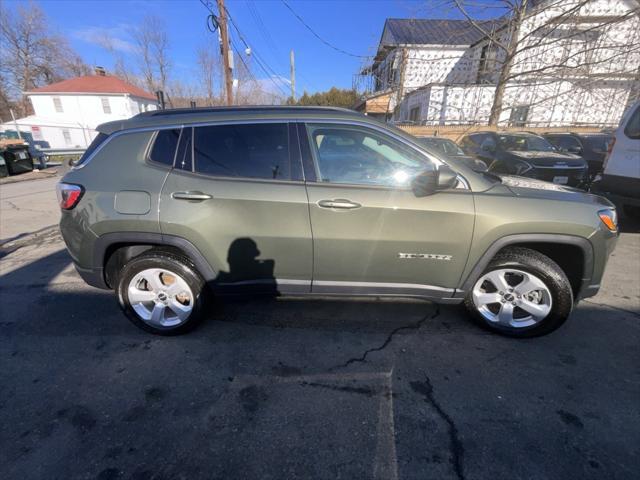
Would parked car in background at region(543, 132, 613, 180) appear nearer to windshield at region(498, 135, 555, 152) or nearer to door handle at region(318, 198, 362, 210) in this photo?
windshield at region(498, 135, 555, 152)

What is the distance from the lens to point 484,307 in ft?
8.77

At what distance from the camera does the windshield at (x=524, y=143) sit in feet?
27.0

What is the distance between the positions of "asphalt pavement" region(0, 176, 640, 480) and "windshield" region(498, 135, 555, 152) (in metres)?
6.39

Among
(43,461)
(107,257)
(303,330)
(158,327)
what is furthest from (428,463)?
(107,257)

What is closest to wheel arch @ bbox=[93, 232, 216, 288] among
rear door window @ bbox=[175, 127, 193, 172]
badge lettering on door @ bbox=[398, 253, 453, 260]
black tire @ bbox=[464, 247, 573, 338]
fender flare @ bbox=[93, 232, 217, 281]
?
fender flare @ bbox=[93, 232, 217, 281]

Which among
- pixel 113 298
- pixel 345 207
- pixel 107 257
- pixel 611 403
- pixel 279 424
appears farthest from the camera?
Answer: pixel 113 298

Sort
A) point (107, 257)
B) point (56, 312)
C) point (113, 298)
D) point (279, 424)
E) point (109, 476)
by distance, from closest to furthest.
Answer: point (109, 476), point (279, 424), point (107, 257), point (56, 312), point (113, 298)

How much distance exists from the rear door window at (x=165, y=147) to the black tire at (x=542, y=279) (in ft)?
8.94

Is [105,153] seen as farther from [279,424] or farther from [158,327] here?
[279,424]

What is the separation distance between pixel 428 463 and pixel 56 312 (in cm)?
364

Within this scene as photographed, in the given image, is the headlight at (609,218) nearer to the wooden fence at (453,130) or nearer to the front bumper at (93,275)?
the front bumper at (93,275)

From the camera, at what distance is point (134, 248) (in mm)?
2648

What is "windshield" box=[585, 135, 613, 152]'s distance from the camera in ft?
30.9

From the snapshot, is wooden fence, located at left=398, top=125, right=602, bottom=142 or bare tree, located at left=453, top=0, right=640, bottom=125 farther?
wooden fence, located at left=398, top=125, right=602, bottom=142
